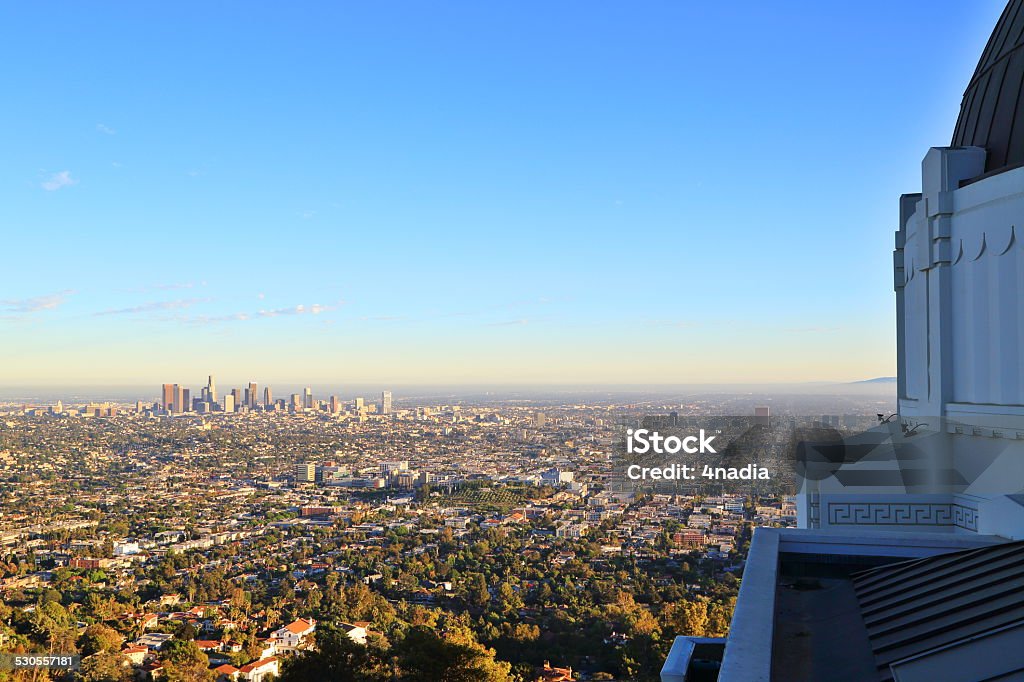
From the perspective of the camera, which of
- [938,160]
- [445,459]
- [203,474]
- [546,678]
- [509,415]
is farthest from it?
[509,415]

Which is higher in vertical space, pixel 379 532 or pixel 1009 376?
pixel 1009 376

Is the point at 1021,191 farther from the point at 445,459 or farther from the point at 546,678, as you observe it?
the point at 445,459

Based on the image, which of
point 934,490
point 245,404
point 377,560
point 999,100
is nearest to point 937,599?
point 934,490

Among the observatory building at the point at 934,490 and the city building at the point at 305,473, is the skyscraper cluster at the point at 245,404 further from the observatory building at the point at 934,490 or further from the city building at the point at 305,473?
the observatory building at the point at 934,490

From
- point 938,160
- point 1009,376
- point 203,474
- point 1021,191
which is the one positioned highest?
point 938,160

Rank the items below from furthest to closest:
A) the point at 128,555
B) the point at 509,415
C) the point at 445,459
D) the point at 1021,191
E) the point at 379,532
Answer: the point at 509,415 → the point at 445,459 → the point at 379,532 → the point at 128,555 → the point at 1021,191

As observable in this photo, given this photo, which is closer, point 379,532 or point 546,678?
point 546,678

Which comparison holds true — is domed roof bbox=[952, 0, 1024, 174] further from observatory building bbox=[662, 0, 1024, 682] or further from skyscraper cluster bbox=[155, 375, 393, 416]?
skyscraper cluster bbox=[155, 375, 393, 416]

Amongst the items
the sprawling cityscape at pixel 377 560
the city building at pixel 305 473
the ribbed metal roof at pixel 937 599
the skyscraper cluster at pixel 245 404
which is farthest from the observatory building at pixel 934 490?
the skyscraper cluster at pixel 245 404

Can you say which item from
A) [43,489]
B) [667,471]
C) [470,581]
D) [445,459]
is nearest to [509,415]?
[445,459]
